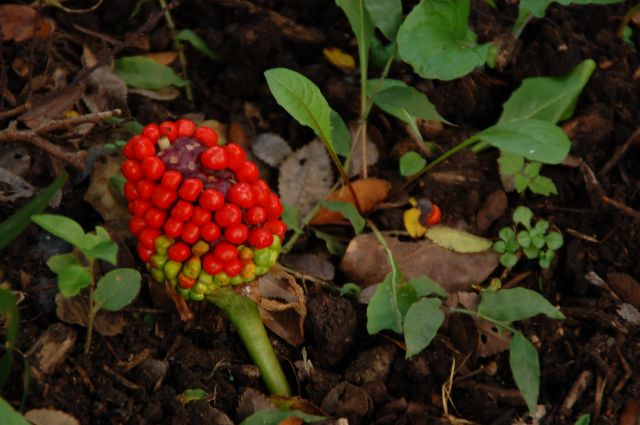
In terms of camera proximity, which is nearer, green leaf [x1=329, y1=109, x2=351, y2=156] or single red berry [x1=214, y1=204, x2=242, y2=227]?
single red berry [x1=214, y1=204, x2=242, y2=227]

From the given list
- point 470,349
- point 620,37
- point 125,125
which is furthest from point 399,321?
point 620,37

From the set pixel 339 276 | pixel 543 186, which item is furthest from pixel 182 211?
pixel 543 186

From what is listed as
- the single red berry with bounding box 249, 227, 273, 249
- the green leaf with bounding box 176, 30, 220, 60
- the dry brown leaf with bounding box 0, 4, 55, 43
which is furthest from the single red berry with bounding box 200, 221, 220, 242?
the dry brown leaf with bounding box 0, 4, 55, 43

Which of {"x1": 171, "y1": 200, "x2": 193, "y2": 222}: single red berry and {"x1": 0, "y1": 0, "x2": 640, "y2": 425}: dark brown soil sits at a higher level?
{"x1": 171, "y1": 200, "x2": 193, "y2": 222}: single red berry

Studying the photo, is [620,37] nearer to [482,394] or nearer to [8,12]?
[482,394]

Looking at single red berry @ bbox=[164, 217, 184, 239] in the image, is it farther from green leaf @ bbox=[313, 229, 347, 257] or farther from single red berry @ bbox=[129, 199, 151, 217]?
green leaf @ bbox=[313, 229, 347, 257]

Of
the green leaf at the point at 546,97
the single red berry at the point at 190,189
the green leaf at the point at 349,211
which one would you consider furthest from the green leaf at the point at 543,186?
the single red berry at the point at 190,189

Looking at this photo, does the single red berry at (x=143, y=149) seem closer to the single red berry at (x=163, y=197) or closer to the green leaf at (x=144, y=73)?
the single red berry at (x=163, y=197)
